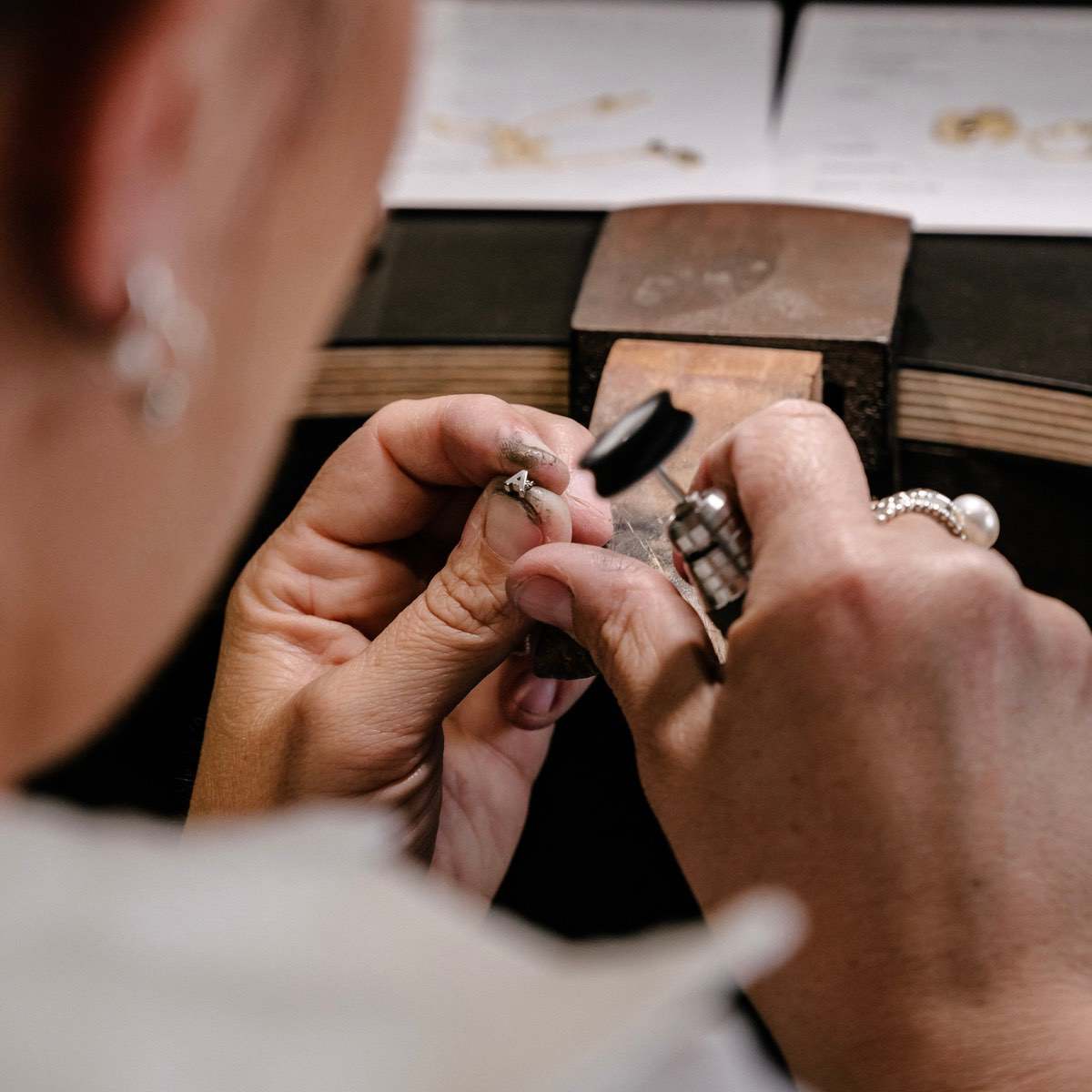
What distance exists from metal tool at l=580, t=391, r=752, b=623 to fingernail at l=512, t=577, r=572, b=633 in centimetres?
8

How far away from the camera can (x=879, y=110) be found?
1521 mm

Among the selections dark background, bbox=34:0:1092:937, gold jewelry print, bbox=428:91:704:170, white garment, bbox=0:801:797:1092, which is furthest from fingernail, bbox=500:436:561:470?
gold jewelry print, bbox=428:91:704:170

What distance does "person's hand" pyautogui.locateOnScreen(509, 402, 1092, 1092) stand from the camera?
1.88ft

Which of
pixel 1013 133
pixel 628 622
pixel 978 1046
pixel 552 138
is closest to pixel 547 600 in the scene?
pixel 628 622

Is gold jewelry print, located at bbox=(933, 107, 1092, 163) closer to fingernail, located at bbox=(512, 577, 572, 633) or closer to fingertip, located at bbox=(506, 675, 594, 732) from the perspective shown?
fingertip, located at bbox=(506, 675, 594, 732)

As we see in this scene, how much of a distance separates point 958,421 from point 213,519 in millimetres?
829

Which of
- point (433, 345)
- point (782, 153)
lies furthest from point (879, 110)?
point (433, 345)

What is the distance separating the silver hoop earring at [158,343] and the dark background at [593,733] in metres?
0.66

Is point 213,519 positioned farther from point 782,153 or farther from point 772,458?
point 782,153

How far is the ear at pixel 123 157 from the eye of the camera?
1.00ft

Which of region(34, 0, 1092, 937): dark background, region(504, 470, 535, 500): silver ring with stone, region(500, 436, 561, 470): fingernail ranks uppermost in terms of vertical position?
region(500, 436, 561, 470): fingernail

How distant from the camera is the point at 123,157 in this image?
0.32 metres

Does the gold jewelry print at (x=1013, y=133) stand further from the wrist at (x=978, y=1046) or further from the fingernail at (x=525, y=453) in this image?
the wrist at (x=978, y=1046)

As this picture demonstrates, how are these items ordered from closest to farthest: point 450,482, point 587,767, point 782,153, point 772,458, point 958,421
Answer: point 772,458 < point 450,482 < point 958,421 < point 587,767 < point 782,153
